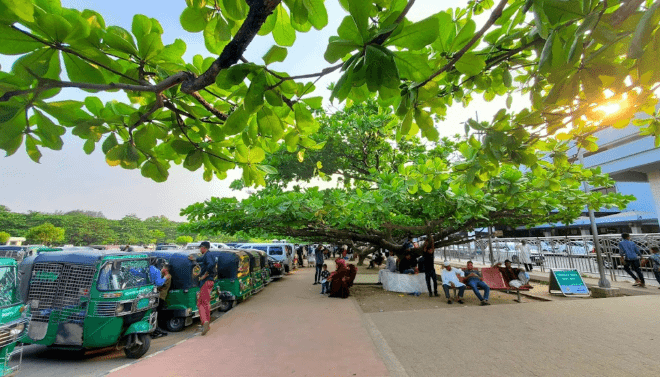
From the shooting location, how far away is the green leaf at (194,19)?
1351mm

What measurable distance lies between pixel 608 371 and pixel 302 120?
192 inches

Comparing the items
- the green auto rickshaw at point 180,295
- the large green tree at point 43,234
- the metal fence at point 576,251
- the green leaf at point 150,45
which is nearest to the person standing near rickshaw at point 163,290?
the green auto rickshaw at point 180,295

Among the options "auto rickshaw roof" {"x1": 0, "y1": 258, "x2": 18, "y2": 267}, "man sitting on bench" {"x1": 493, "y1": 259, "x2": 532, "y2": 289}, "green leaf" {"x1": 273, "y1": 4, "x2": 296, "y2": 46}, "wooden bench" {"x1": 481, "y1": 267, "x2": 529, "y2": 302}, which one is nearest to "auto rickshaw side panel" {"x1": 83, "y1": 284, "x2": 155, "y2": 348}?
"auto rickshaw roof" {"x1": 0, "y1": 258, "x2": 18, "y2": 267}

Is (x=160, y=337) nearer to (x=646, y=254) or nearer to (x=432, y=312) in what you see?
(x=432, y=312)

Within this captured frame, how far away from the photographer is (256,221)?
30.7 feet

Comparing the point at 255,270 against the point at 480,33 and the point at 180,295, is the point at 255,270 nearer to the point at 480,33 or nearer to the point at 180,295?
the point at 180,295

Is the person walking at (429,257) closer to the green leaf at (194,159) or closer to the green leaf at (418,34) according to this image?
the green leaf at (194,159)

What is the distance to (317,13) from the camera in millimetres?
1212

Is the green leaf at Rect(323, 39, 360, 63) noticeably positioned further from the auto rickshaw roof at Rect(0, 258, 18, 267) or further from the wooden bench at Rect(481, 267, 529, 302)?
the wooden bench at Rect(481, 267, 529, 302)

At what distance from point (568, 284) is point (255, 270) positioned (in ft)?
32.2

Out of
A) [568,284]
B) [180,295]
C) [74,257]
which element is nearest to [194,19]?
[74,257]

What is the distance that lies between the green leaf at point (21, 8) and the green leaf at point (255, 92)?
2.24 feet

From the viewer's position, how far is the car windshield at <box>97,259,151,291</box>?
5.08m

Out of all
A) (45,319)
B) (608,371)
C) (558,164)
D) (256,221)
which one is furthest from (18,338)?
(608,371)
